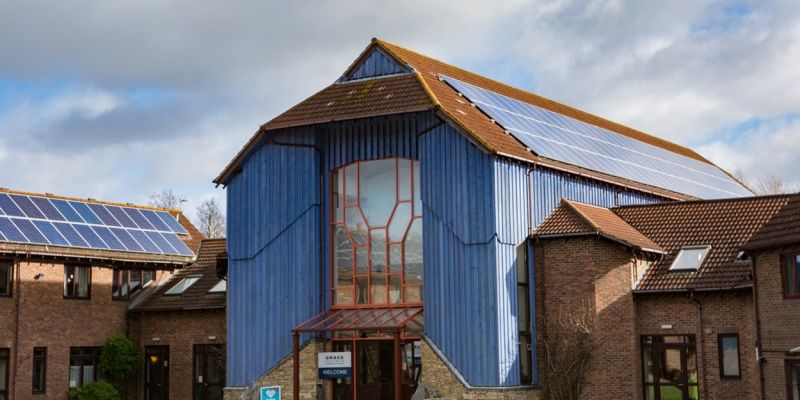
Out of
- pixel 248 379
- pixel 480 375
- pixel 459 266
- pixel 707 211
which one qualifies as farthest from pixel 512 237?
pixel 248 379

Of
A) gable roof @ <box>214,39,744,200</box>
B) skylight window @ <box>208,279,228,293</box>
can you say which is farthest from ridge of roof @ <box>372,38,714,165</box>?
skylight window @ <box>208,279,228,293</box>

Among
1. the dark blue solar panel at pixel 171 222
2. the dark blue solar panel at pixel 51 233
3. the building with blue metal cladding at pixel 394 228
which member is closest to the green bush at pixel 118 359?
the dark blue solar panel at pixel 51 233

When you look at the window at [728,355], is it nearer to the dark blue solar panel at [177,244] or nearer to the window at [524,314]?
the window at [524,314]

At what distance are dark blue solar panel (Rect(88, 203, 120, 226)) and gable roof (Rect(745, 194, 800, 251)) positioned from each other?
2214 cm

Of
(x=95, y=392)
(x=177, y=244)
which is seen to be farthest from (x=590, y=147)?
(x=95, y=392)

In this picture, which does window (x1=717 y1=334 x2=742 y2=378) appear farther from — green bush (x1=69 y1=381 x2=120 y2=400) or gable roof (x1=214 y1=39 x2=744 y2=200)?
green bush (x1=69 y1=381 x2=120 y2=400)

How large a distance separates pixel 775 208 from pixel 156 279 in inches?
825

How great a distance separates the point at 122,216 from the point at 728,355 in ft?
72.0

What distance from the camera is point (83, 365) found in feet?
119

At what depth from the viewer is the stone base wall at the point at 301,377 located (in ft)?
101

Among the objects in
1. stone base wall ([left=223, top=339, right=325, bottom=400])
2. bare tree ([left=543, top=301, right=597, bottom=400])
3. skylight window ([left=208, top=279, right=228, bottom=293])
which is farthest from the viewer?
skylight window ([left=208, top=279, right=228, bottom=293])

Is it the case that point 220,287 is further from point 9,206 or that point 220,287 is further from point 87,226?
point 9,206

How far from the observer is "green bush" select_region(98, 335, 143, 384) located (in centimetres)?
3650

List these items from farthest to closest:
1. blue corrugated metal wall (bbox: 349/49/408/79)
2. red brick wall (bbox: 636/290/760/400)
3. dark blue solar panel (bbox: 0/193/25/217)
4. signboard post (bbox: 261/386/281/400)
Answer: dark blue solar panel (bbox: 0/193/25/217) → blue corrugated metal wall (bbox: 349/49/408/79) → red brick wall (bbox: 636/290/760/400) → signboard post (bbox: 261/386/281/400)
